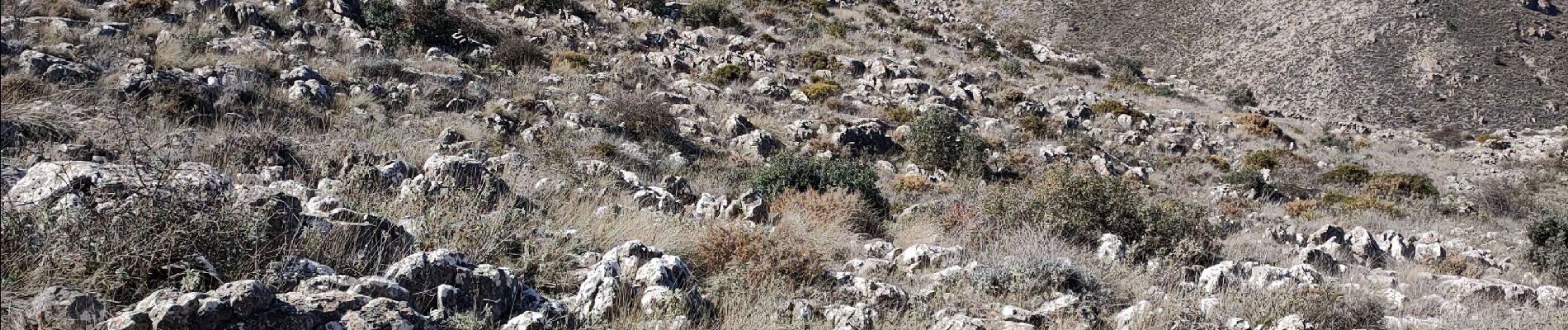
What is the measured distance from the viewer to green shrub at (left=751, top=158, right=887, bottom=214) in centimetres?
743

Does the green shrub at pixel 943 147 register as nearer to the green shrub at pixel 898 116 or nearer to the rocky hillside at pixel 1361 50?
the green shrub at pixel 898 116

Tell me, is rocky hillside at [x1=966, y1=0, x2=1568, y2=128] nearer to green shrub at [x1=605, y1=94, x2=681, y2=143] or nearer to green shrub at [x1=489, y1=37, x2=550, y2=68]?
green shrub at [x1=605, y1=94, x2=681, y2=143]

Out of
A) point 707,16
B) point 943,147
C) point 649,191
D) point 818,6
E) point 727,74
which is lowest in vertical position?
point 818,6

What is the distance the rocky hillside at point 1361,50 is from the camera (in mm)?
29156

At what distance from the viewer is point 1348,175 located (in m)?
15.9

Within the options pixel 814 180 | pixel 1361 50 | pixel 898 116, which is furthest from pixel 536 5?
pixel 1361 50

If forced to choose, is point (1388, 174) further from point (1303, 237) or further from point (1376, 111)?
point (1376, 111)

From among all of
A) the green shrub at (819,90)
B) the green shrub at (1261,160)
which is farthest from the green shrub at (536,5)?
the green shrub at (1261,160)

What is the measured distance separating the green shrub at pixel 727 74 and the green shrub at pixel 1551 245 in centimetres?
1202

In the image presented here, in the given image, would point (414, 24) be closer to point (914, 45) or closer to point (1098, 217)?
point (1098, 217)

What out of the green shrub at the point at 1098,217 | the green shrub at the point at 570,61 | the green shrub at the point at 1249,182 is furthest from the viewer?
the green shrub at the point at 570,61

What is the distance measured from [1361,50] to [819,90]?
30.6m

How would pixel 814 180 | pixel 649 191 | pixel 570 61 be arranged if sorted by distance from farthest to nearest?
pixel 570 61 → pixel 814 180 → pixel 649 191

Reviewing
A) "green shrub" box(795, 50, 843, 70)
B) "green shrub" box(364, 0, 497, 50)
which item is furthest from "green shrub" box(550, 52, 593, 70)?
"green shrub" box(795, 50, 843, 70)
